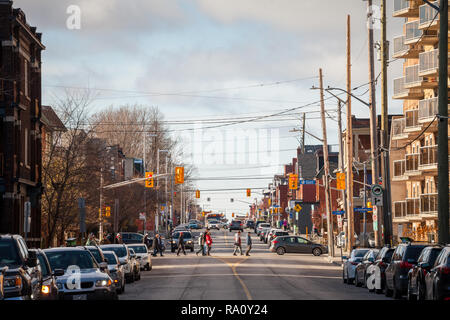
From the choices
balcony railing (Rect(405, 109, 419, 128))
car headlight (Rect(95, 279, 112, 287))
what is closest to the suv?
car headlight (Rect(95, 279, 112, 287))

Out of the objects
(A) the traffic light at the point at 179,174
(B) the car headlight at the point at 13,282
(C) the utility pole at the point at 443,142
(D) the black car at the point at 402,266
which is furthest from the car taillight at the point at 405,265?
(A) the traffic light at the point at 179,174

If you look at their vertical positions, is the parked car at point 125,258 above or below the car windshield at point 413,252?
below

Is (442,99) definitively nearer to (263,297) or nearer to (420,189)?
(263,297)

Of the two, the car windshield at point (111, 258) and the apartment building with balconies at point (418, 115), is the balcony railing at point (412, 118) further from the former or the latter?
the car windshield at point (111, 258)

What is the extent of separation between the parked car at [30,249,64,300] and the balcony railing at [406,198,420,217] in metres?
40.6

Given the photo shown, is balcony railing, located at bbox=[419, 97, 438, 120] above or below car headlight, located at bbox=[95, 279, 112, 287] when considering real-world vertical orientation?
above

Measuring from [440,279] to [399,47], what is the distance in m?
41.2

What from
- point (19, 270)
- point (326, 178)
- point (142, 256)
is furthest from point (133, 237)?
point (19, 270)

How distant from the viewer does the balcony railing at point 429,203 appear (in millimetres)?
52088

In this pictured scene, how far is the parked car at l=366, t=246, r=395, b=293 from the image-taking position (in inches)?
1098

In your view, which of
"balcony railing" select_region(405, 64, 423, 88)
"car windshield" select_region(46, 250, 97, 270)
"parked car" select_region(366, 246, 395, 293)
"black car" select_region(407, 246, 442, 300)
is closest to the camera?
"black car" select_region(407, 246, 442, 300)

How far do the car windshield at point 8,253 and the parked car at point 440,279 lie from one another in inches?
373

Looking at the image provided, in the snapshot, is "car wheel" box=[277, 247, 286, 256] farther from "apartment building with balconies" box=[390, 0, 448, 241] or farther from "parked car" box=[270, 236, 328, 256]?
"apartment building with balconies" box=[390, 0, 448, 241]
